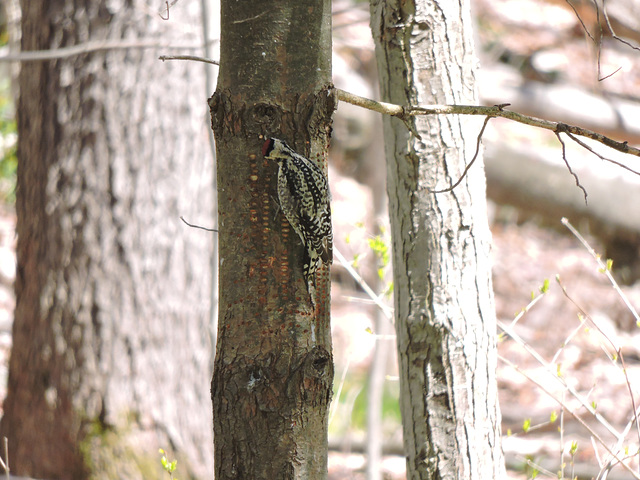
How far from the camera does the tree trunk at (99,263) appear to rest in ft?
12.2

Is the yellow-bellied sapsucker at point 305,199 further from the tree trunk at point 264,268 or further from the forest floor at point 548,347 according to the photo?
the forest floor at point 548,347

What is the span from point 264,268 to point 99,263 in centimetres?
237

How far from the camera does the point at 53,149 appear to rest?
3760mm

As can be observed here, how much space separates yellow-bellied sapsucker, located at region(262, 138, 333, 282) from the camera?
5.29 ft

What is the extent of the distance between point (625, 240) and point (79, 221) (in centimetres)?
641

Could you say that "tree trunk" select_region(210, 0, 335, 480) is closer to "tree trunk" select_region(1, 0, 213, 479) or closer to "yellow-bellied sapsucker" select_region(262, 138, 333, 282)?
"yellow-bellied sapsucker" select_region(262, 138, 333, 282)

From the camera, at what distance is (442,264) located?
2334 millimetres

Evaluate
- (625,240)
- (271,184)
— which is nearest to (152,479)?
(271,184)

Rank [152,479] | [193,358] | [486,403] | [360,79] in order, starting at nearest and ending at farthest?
[486,403]
[152,479]
[193,358]
[360,79]

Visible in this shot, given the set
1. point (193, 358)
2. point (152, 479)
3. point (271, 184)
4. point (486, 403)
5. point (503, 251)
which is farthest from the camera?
point (503, 251)

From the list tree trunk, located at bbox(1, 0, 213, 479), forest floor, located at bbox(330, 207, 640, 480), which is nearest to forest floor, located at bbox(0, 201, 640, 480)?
forest floor, located at bbox(330, 207, 640, 480)

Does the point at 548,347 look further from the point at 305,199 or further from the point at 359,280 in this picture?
the point at 305,199

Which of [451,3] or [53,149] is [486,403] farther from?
[53,149]

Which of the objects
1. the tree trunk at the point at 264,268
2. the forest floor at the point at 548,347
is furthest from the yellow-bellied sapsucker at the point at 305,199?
the forest floor at the point at 548,347
